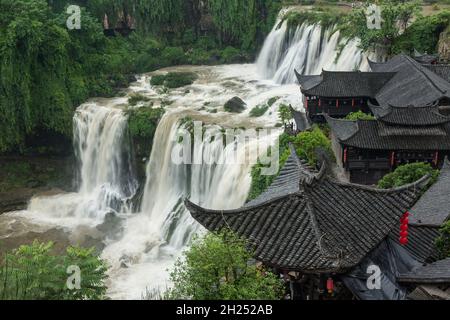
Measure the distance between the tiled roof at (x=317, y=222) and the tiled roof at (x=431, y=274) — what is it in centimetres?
180

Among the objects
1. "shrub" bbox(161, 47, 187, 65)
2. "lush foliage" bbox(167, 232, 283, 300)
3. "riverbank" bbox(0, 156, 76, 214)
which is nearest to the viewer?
"lush foliage" bbox(167, 232, 283, 300)

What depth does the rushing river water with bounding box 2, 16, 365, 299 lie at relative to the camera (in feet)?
110

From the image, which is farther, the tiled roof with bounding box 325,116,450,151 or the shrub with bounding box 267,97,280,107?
the shrub with bounding box 267,97,280,107

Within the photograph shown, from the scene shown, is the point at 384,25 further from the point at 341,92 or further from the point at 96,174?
the point at 96,174

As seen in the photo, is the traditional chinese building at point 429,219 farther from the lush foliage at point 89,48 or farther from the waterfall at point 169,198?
the lush foliage at point 89,48

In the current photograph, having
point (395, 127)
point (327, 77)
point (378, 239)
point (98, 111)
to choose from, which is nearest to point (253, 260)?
point (378, 239)

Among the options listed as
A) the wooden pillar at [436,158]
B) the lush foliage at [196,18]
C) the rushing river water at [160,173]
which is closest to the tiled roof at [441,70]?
the wooden pillar at [436,158]

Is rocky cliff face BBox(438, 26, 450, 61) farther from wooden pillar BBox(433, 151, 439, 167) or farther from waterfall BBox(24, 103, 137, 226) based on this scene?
waterfall BBox(24, 103, 137, 226)

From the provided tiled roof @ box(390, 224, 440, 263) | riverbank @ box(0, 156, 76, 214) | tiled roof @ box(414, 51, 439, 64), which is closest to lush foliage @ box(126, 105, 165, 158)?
riverbank @ box(0, 156, 76, 214)

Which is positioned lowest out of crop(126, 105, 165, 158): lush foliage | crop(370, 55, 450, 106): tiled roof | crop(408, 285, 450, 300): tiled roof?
crop(126, 105, 165, 158): lush foliage

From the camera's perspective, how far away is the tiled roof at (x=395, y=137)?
99.0ft

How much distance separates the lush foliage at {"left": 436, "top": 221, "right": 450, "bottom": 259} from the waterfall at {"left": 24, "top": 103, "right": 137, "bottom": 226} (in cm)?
2486

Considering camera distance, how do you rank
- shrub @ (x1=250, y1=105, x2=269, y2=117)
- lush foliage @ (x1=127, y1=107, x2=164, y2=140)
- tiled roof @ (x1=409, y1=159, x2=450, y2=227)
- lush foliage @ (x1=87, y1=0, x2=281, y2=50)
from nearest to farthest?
tiled roof @ (x1=409, y1=159, x2=450, y2=227) → lush foliage @ (x1=127, y1=107, x2=164, y2=140) → shrub @ (x1=250, y1=105, x2=269, y2=117) → lush foliage @ (x1=87, y1=0, x2=281, y2=50)

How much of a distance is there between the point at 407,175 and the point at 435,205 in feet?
14.4
